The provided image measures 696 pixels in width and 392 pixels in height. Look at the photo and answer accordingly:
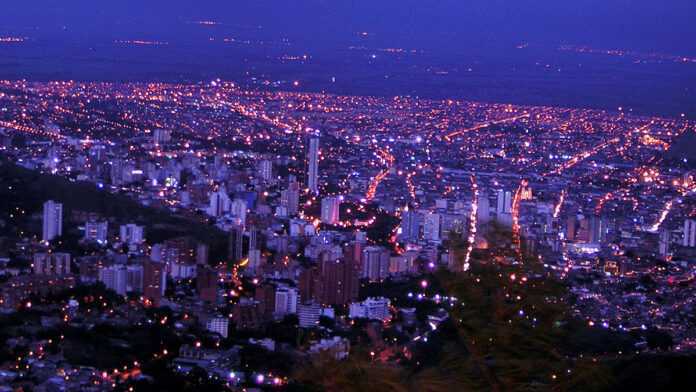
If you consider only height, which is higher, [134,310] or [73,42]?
[73,42]

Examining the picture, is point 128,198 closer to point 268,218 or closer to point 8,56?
point 268,218

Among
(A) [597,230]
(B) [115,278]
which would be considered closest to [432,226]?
(A) [597,230]

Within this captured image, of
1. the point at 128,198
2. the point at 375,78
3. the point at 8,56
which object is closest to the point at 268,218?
the point at 128,198

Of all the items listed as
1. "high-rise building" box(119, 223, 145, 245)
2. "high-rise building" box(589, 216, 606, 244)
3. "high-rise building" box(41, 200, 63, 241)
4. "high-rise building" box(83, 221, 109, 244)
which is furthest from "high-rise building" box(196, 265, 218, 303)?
"high-rise building" box(589, 216, 606, 244)

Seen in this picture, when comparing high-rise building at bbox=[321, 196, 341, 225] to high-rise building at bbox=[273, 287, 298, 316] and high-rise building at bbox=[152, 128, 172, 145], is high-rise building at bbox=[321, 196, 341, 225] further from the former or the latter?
high-rise building at bbox=[152, 128, 172, 145]

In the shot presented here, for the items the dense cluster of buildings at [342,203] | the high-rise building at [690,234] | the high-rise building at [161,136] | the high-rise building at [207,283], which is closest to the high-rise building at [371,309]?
the dense cluster of buildings at [342,203]

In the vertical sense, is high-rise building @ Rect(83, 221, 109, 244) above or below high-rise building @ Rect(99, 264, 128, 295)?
above

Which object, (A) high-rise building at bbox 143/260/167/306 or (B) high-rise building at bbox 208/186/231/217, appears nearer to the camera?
(A) high-rise building at bbox 143/260/167/306
